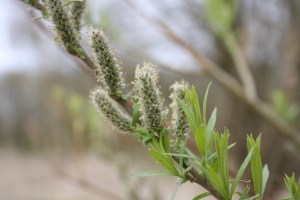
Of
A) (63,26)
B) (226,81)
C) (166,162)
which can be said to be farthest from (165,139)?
(226,81)

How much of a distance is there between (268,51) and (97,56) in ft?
11.9

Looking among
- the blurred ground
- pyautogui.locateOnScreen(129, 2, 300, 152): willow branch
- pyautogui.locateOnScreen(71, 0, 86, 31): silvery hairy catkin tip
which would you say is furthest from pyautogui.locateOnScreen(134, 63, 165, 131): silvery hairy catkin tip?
the blurred ground

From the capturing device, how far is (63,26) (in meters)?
0.50

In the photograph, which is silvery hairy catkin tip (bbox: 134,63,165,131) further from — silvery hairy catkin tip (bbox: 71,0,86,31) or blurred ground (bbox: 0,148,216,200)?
blurred ground (bbox: 0,148,216,200)

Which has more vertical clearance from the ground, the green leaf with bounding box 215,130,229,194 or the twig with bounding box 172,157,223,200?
the green leaf with bounding box 215,130,229,194

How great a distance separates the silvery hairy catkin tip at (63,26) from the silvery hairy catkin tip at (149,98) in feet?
0.30

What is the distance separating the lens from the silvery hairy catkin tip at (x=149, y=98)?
0.46 m

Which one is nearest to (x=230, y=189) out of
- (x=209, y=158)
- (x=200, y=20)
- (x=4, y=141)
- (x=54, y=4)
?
(x=209, y=158)

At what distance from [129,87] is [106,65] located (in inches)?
106

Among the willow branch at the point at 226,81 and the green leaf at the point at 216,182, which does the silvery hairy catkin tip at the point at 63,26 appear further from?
the willow branch at the point at 226,81

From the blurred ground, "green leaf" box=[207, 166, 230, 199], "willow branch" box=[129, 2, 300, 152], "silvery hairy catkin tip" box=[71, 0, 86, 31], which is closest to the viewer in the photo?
"green leaf" box=[207, 166, 230, 199]

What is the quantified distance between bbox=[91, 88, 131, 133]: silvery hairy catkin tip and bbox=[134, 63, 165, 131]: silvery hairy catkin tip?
47mm

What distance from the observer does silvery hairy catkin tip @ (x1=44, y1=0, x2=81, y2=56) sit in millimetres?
491

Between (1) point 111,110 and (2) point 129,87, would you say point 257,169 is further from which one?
(2) point 129,87
